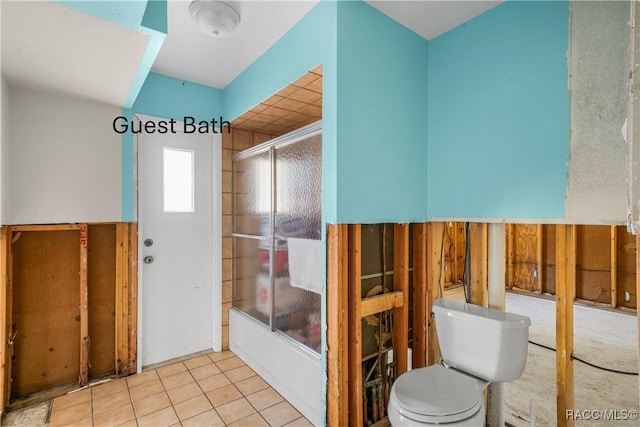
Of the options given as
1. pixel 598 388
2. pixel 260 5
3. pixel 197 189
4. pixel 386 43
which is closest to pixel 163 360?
pixel 197 189

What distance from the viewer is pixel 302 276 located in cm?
207

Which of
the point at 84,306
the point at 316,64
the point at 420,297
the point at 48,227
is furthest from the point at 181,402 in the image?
the point at 316,64

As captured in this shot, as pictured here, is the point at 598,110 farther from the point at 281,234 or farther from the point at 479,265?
the point at 281,234

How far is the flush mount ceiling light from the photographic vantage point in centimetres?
169

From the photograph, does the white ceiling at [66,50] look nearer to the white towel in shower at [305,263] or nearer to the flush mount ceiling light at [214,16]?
the flush mount ceiling light at [214,16]

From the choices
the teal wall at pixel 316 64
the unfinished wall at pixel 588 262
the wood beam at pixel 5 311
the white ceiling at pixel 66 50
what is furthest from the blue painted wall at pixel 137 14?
the unfinished wall at pixel 588 262

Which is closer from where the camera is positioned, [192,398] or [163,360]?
[192,398]

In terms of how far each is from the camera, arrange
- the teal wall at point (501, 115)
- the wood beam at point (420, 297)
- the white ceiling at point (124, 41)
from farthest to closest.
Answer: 1. the wood beam at point (420, 297)
2. the teal wall at point (501, 115)
3. the white ceiling at point (124, 41)

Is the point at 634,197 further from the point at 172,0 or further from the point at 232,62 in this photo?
the point at 232,62

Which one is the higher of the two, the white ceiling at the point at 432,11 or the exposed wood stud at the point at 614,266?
the white ceiling at the point at 432,11

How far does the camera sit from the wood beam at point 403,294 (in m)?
1.99

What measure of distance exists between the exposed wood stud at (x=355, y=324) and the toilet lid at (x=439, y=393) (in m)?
0.25

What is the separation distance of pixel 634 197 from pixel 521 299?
5.05m

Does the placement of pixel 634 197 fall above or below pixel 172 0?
below
